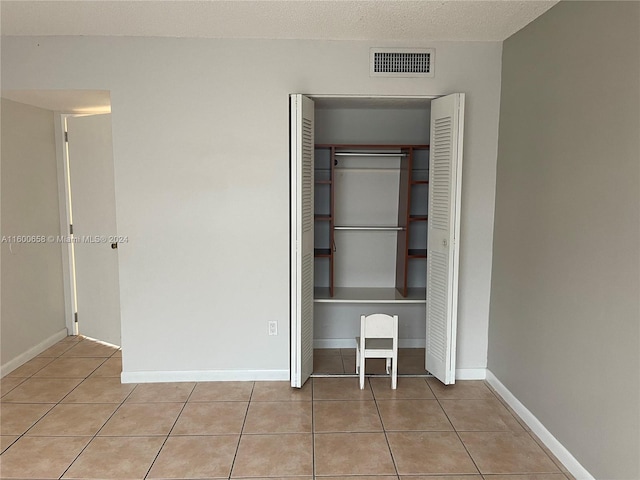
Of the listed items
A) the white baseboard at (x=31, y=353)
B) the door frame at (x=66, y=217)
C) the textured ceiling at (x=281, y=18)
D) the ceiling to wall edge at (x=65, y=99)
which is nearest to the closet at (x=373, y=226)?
the textured ceiling at (x=281, y=18)

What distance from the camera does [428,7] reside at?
2629mm

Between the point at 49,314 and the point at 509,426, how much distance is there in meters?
3.88

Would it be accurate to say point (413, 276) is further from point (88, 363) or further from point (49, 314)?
point (49, 314)

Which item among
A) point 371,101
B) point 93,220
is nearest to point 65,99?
point 93,220

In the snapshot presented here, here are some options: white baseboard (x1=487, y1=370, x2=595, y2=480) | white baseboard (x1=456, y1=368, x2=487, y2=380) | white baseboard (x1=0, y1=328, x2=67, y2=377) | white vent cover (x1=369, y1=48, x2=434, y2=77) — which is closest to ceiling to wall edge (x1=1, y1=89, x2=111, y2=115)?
white vent cover (x1=369, y1=48, x2=434, y2=77)

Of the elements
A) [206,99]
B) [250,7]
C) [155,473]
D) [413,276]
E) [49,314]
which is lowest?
[155,473]

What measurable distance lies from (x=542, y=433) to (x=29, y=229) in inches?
161

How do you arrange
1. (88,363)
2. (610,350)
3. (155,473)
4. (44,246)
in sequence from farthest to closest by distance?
1. (44,246)
2. (88,363)
3. (155,473)
4. (610,350)

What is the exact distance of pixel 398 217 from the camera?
13.6 ft

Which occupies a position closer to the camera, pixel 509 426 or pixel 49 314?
pixel 509 426

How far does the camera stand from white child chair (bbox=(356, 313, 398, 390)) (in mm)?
3334

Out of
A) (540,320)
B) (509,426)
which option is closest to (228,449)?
(509,426)

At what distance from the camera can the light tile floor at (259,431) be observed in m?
2.41

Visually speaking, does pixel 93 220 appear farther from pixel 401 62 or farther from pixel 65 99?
pixel 401 62
